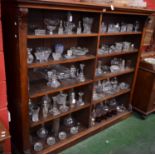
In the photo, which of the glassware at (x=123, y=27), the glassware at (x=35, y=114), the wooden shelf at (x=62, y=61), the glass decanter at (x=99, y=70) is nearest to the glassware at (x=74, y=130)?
the glassware at (x=35, y=114)

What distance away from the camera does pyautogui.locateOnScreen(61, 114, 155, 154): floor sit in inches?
86.7

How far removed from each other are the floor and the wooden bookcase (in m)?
0.09

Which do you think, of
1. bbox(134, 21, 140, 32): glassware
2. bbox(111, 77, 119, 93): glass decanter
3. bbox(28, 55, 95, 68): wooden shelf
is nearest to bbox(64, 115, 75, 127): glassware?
bbox(111, 77, 119, 93): glass decanter

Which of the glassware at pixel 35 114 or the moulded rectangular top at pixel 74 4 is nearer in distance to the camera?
the moulded rectangular top at pixel 74 4

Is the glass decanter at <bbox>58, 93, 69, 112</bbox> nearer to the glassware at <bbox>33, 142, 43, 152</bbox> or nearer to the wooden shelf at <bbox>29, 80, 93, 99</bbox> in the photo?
the wooden shelf at <bbox>29, 80, 93, 99</bbox>

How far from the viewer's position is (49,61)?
70.5 inches

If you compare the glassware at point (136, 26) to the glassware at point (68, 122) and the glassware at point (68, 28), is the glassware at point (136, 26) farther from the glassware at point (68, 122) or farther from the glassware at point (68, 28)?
the glassware at point (68, 122)

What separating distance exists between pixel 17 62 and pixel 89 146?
4.36 feet

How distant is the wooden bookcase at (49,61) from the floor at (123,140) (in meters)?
0.09

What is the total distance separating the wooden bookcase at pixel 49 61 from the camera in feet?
4.96

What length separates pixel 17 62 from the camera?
1.60 meters

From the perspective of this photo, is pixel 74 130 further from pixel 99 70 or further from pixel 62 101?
pixel 99 70

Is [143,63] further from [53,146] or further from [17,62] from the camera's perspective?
[17,62]

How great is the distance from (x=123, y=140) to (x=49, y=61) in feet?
4.66
